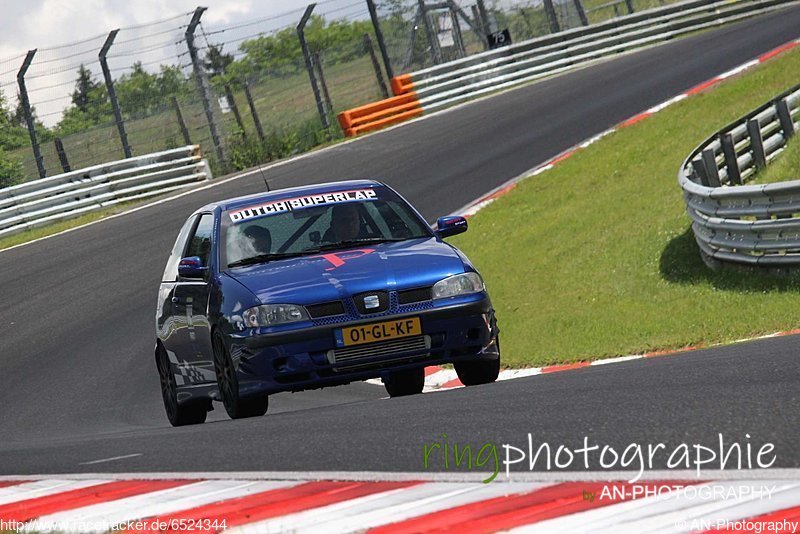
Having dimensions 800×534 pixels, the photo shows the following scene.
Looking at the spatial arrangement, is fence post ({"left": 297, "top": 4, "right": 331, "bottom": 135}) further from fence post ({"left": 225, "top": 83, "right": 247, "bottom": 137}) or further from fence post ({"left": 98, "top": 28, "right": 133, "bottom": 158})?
fence post ({"left": 98, "top": 28, "right": 133, "bottom": 158})

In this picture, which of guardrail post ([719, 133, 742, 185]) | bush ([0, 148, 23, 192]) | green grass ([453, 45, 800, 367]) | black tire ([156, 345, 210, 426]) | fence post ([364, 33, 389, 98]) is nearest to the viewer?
black tire ([156, 345, 210, 426])

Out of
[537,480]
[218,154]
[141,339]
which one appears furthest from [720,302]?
[218,154]

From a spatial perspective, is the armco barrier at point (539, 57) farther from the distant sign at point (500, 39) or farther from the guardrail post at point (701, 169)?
the guardrail post at point (701, 169)

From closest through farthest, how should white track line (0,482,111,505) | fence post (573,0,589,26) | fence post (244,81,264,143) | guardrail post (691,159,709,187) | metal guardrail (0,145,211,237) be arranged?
1. white track line (0,482,111,505)
2. guardrail post (691,159,709,187)
3. metal guardrail (0,145,211,237)
4. fence post (244,81,264,143)
5. fence post (573,0,589,26)

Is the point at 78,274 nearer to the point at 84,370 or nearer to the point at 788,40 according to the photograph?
the point at 84,370

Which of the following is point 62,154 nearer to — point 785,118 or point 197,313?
point 785,118

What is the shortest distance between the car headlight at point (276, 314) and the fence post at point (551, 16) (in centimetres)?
2860

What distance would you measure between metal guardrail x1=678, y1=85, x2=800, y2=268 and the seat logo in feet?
18.0

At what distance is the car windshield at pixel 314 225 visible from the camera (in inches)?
351

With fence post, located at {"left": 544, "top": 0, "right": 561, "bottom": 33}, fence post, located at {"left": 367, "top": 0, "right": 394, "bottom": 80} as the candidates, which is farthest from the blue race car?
fence post, located at {"left": 544, "top": 0, "right": 561, "bottom": 33}

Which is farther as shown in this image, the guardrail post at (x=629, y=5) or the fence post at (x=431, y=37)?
the guardrail post at (x=629, y=5)

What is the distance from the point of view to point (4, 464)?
802cm

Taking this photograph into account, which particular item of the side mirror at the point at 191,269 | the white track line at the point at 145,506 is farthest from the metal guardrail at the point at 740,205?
the white track line at the point at 145,506

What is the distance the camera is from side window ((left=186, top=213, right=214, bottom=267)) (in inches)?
364
